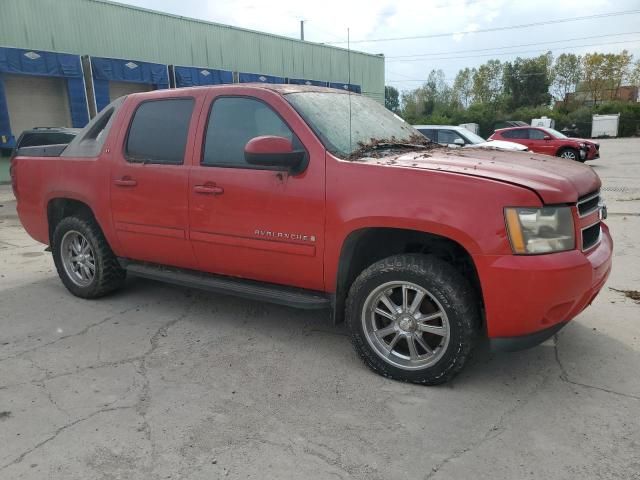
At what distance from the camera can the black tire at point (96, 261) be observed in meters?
4.89

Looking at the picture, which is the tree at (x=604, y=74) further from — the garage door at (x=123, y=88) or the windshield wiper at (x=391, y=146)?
the windshield wiper at (x=391, y=146)

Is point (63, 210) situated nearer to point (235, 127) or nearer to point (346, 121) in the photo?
point (235, 127)

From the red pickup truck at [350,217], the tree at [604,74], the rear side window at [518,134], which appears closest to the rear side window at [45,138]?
the red pickup truck at [350,217]

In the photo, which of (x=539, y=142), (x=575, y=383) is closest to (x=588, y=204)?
(x=575, y=383)

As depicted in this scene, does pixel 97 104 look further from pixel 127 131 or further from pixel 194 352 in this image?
pixel 194 352

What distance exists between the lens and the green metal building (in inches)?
649

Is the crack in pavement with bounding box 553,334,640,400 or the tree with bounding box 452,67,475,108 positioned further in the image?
the tree with bounding box 452,67,475,108

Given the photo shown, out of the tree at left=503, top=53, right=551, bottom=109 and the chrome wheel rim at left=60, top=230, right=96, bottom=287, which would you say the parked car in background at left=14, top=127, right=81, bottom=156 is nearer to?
the chrome wheel rim at left=60, top=230, right=96, bottom=287

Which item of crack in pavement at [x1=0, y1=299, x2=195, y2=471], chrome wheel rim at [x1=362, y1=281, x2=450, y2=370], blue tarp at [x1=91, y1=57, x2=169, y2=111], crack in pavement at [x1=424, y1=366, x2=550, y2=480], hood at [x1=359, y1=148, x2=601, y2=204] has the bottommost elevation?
crack in pavement at [x1=424, y1=366, x2=550, y2=480]

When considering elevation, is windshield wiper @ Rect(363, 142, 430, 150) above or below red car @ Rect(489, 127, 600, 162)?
above

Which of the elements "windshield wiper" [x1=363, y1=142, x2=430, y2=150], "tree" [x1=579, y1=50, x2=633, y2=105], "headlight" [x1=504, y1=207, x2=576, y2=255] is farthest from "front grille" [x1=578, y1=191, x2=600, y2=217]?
"tree" [x1=579, y1=50, x2=633, y2=105]

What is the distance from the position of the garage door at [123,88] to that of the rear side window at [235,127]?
17.0m

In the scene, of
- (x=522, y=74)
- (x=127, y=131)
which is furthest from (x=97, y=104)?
(x=522, y=74)

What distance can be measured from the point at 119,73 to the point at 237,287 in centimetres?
1744
